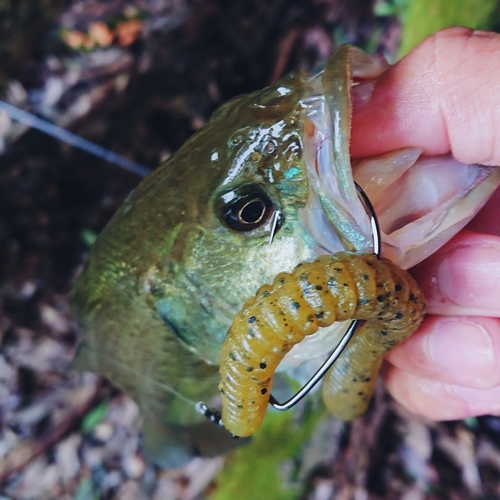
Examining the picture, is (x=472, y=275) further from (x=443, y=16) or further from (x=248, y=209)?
(x=443, y=16)

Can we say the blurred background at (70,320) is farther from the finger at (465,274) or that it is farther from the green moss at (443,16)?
the finger at (465,274)

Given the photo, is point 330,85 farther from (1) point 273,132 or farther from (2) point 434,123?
(2) point 434,123

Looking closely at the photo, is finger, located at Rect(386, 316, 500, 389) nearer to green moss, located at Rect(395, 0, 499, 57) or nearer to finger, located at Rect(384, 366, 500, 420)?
finger, located at Rect(384, 366, 500, 420)

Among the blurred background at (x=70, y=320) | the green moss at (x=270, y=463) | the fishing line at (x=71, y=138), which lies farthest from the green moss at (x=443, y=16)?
the green moss at (x=270, y=463)

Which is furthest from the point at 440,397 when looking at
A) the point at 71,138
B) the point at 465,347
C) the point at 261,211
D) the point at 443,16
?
the point at 71,138

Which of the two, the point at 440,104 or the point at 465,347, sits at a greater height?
the point at 440,104

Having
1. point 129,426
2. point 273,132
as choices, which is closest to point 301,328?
point 273,132
